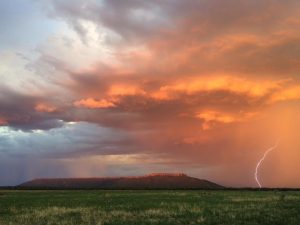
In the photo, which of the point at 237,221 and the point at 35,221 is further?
the point at 35,221

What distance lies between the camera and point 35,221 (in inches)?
1216

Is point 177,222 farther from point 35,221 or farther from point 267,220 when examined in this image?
point 35,221

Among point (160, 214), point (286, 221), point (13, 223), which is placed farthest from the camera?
point (160, 214)

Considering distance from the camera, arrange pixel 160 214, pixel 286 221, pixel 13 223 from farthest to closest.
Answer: pixel 160 214 < pixel 13 223 < pixel 286 221

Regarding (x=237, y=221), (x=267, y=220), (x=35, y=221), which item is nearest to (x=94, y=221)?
(x=35, y=221)

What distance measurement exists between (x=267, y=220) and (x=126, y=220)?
9.51m

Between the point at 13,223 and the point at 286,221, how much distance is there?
18.0 metres

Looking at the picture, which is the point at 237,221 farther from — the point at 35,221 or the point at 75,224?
the point at 35,221

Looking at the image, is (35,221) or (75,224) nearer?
(75,224)

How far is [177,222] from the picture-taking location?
28531 mm

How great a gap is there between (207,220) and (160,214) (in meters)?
6.32

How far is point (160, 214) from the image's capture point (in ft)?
114

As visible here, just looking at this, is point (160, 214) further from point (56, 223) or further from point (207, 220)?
point (56, 223)

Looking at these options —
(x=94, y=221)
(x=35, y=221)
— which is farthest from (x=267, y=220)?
(x=35, y=221)
